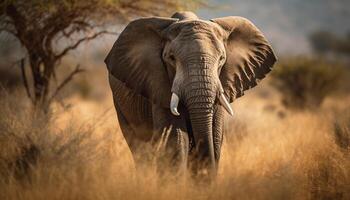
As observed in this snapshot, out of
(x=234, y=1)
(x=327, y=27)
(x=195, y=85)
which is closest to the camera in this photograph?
(x=195, y=85)

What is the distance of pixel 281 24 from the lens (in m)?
107

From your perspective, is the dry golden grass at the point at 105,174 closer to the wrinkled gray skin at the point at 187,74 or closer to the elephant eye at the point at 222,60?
the wrinkled gray skin at the point at 187,74

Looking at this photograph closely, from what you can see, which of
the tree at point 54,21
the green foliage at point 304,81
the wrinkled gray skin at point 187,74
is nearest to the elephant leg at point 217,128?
the wrinkled gray skin at point 187,74

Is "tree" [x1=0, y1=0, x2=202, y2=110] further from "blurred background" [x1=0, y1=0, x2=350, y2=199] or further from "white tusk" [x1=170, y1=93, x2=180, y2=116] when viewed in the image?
"white tusk" [x1=170, y1=93, x2=180, y2=116]

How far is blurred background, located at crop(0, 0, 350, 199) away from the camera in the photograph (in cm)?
650

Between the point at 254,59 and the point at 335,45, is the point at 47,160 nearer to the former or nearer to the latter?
the point at 254,59

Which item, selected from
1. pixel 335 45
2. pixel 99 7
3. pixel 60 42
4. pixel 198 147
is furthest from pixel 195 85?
pixel 335 45

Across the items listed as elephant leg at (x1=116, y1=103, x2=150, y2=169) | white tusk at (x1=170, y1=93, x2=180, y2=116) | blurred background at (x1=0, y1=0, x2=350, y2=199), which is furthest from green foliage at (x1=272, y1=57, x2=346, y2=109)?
white tusk at (x1=170, y1=93, x2=180, y2=116)

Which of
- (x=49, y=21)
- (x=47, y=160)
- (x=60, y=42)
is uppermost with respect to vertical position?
(x=47, y=160)

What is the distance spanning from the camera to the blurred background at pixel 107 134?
21.3 feet

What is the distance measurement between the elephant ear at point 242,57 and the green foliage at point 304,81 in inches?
460

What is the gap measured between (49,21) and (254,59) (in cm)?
465

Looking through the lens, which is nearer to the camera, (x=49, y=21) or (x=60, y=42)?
(x=49, y=21)

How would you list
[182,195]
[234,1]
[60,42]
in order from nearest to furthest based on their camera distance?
1. [182,195]
2. [60,42]
3. [234,1]
